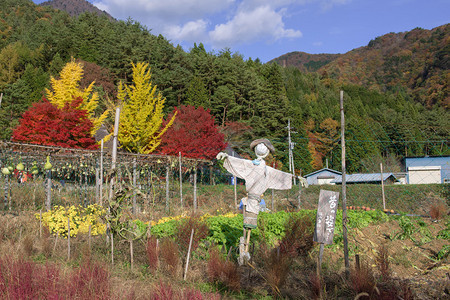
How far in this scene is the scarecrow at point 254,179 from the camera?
214 inches

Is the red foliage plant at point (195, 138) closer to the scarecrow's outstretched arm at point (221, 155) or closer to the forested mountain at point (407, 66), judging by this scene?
the scarecrow's outstretched arm at point (221, 155)

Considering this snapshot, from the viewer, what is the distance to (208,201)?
1452 centimetres

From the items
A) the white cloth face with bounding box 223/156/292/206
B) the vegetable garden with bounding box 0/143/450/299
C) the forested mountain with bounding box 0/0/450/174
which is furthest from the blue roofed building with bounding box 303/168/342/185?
the white cloth face with bounding box 223/156/292/206

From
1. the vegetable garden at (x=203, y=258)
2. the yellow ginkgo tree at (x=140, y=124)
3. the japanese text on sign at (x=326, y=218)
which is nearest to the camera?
the vegetable garden at (x=203, y=258)

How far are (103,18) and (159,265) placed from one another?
196 ft

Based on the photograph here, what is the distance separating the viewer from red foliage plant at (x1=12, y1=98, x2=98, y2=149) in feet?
50.6

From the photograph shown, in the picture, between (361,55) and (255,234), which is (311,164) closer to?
(255,234)

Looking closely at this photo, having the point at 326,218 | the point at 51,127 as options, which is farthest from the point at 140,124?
the point at 326,218

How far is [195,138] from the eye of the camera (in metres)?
20.1

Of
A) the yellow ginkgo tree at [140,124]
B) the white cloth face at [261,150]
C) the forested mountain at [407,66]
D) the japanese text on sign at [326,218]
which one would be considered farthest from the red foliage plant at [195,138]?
the forested mountain at [407,66]

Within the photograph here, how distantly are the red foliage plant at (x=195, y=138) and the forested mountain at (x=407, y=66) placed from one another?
5022cm

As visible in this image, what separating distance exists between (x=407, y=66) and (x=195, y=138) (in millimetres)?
A: 79583

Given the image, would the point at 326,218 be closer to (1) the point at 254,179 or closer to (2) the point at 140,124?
(1) the point at 254,179

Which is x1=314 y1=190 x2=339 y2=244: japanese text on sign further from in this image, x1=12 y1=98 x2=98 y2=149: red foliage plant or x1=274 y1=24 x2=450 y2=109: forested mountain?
x1=274 y1=24 x2=450 y2=109: forested mountain
